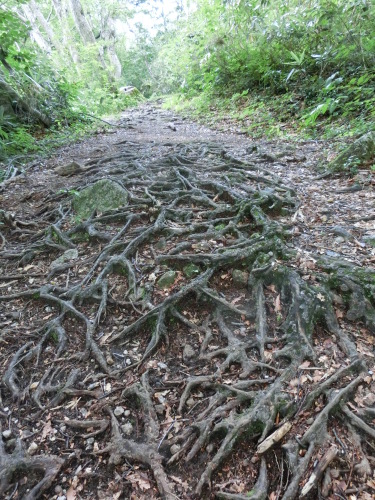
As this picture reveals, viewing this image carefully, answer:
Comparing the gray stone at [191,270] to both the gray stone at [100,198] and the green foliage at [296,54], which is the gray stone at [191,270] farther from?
the green foliage at [296,54]

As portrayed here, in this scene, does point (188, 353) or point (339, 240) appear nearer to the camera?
point (188, 353)

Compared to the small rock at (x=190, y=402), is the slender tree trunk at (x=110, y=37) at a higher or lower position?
higher

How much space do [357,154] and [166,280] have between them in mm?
4184

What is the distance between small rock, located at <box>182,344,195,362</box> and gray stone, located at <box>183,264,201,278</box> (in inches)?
35.1

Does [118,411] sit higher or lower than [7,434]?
higher

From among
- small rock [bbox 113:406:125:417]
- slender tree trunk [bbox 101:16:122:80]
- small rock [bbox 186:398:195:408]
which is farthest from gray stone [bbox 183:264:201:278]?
slender tree trunk [bbox 101:16:122:80]

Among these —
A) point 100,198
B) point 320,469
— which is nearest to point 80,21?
point 100,198

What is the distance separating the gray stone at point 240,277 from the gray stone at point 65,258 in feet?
7.52

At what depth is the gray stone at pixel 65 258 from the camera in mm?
4445

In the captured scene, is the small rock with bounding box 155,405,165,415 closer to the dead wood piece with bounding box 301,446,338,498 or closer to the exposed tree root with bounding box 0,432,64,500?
the exposed tree root with bounding box 0,432,64,500

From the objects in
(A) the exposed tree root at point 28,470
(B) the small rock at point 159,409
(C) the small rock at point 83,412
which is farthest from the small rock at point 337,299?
(A) the exposed tree root at point 28,470

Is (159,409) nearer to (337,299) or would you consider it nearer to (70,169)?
(337,299)

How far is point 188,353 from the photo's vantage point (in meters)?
3.11

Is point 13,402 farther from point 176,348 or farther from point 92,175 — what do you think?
point 92,175
